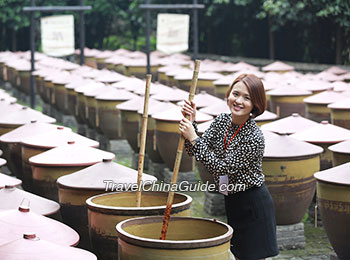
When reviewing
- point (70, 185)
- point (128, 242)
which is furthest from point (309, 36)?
point (128, 242)

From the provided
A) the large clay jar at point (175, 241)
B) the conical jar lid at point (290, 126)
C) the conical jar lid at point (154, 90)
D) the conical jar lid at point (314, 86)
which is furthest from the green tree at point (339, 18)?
the large clay jar at point (175, 241)

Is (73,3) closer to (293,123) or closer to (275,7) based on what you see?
(275,7)

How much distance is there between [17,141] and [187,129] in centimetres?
392

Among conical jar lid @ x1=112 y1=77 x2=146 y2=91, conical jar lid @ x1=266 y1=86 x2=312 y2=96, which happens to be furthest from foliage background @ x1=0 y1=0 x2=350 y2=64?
conical jar lid @ x1=266 y1=86 x2=312 y2=96

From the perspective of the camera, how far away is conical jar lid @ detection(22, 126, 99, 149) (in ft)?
23.2

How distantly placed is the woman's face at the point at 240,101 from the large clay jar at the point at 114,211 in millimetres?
667

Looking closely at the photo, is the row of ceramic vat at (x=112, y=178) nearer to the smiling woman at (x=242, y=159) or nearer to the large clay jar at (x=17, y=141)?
the large clay jar at (x=17, y=141)

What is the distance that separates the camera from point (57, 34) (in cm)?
1752

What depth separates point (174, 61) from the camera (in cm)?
2283

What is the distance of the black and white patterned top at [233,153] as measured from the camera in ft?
14.1

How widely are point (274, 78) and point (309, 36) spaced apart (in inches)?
242

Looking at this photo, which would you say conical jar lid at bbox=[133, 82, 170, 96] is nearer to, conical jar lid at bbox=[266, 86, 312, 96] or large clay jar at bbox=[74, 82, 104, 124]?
large clay jar at bbox=[74, 82, 104, 124]

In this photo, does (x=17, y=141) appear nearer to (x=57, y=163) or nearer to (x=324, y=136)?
(x=57, y=163)

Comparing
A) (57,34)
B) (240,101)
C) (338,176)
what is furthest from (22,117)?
(57,34)
